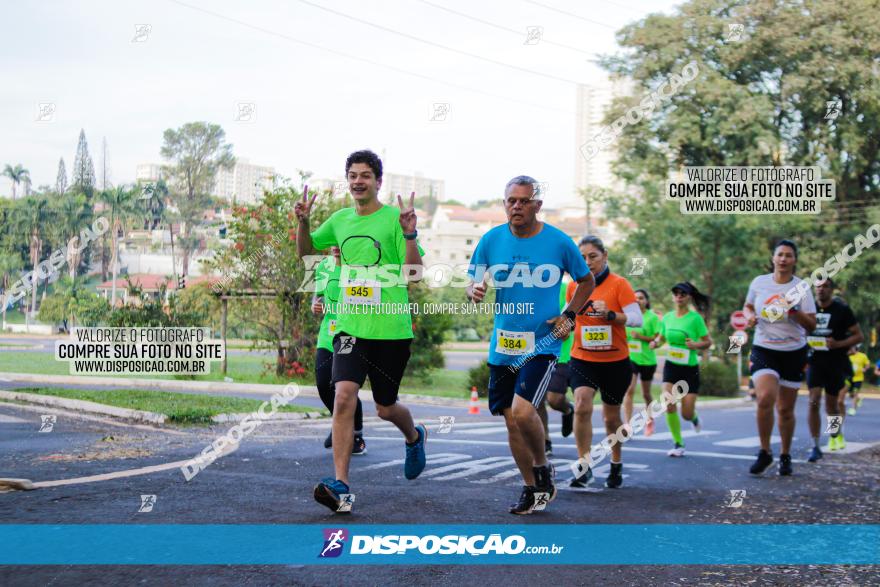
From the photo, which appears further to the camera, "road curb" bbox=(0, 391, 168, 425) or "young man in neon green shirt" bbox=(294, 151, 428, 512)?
"road curb" bbox=(0, 391, 168, 425)

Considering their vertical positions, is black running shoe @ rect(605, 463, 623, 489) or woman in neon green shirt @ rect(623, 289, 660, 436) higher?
woman in neon green shirt @ rect(623, 289, 660, 436)

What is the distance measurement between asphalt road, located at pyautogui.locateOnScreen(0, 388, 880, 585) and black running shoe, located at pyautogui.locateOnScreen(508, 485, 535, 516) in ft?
0.28

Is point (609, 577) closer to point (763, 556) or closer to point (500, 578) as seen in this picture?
point (500, 578)

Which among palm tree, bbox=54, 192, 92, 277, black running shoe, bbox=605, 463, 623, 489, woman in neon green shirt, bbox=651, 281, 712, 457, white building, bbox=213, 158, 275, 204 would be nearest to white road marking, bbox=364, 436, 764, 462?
woman in neon green shirt, bbox=651, 281, 712, 457

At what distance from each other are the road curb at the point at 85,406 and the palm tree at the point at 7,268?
83.3 inches

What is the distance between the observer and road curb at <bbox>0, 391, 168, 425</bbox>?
37.1 feet

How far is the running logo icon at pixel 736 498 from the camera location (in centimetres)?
695

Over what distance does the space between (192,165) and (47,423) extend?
13.0 meters

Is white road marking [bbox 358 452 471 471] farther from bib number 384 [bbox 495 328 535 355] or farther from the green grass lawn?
the green grass lawn

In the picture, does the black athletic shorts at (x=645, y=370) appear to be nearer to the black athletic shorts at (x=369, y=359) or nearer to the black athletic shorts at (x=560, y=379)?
the black athletic shorts at (x=560, y=379)

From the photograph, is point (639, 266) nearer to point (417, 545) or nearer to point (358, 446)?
point (358, 446)

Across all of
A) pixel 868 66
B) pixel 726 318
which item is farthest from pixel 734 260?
pixel 868 66

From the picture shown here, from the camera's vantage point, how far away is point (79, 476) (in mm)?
6961

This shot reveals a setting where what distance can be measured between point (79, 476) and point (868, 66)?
29329 millimetres
